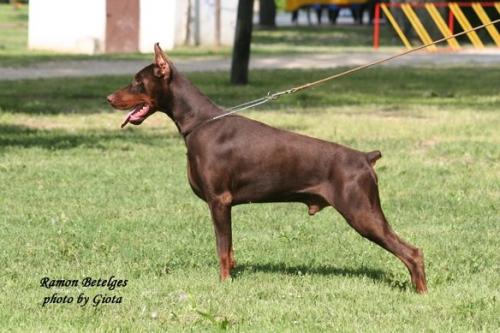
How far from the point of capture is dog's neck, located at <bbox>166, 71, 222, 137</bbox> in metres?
8.03

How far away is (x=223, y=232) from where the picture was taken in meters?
7.95

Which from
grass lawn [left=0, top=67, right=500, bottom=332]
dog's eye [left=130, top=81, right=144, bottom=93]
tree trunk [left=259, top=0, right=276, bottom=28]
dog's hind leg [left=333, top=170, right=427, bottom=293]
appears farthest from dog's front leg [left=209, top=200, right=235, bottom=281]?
tree trunk [left=259, top=0, right=276, bottom=28]

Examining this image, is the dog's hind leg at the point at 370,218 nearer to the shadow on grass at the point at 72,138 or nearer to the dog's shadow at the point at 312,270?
the dog's shadow at the point at 312,270

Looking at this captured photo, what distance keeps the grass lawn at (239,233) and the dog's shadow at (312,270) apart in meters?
0.02

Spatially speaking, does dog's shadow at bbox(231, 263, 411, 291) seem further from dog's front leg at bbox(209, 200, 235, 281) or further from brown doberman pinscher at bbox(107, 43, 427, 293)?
brown doberman pinscher at bbox(107, 43, 427, 293)

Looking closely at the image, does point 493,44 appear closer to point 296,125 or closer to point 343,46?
point 343,46

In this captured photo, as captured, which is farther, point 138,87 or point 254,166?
point 138,87

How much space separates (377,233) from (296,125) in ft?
31.1

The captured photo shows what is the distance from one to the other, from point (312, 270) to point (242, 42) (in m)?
14.1

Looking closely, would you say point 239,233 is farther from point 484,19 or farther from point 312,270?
point 484,19

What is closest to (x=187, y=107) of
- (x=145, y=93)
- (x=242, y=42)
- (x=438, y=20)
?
(x=145, y=93)

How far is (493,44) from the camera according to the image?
35.8 m

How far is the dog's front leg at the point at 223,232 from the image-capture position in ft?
25.9

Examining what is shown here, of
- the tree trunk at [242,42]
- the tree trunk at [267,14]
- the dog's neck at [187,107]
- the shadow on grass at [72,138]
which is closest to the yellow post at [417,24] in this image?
the tree trunk at [242,42]
